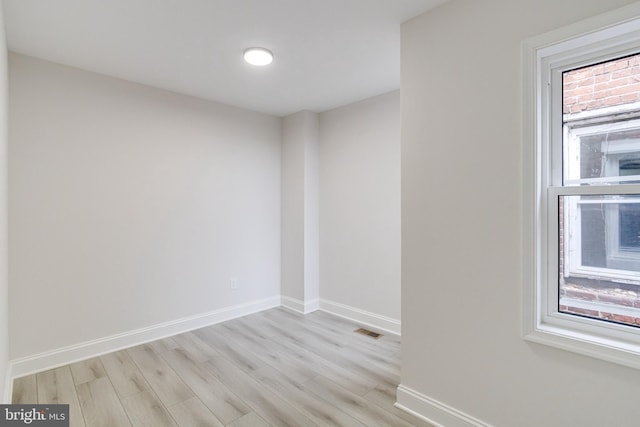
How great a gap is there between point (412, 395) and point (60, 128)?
3.35m

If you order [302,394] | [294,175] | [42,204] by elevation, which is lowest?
[302,394]

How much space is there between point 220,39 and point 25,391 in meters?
2.84

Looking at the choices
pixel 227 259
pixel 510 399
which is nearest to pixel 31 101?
pixel 227 259

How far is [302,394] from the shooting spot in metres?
2.24

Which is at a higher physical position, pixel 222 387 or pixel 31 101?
pixel 31 101

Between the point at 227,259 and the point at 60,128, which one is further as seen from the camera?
the point at 227,259

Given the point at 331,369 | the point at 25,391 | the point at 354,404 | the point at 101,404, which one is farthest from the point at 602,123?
the point at 25,391

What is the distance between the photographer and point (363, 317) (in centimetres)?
357

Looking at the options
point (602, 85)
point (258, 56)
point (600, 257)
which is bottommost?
point (600, 257)

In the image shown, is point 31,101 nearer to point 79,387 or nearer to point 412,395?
point 79,387

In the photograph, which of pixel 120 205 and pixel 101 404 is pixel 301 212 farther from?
pixel 101 404

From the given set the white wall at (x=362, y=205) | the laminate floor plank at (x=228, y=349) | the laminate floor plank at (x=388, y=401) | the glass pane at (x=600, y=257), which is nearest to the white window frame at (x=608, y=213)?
the glass pane at (x=600, y=257)

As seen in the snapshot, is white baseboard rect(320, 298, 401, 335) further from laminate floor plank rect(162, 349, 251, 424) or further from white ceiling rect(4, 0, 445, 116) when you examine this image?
white ceiling rect(4, 0, 445, 116)

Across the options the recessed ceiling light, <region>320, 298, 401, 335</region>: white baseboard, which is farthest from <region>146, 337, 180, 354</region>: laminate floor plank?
the recessed ceiling light
